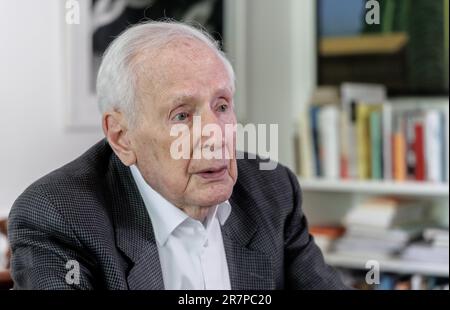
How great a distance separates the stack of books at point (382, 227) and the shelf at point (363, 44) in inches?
17.6

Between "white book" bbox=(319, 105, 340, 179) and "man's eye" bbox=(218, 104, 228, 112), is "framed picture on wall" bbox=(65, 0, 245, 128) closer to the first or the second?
"white book" bbox=(319, 105, 340, 179)

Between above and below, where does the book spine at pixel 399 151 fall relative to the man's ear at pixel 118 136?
below

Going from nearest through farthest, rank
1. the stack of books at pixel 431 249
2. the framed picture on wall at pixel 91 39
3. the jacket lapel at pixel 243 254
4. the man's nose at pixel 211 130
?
the man's nose at pixel 211 130 < the jacket lapel at pixel 243 254 < the framed picture on wall at pixel 91 39 < the stack of books at pixel 431 249

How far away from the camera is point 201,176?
67 centimetres

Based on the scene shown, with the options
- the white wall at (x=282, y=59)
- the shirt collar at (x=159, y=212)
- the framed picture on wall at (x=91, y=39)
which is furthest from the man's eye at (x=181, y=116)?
the white wall at (x=282, y=59)

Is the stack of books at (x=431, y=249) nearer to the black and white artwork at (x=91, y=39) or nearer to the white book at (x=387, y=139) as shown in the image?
the white book at (x=387, y=139)

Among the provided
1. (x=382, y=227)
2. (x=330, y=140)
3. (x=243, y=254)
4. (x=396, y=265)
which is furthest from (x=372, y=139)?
(x=243, y=254)

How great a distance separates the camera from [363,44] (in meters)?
1.99

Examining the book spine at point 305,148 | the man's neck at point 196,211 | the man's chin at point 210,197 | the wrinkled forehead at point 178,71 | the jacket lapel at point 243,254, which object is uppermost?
the wrinkled forehead at point 178,71

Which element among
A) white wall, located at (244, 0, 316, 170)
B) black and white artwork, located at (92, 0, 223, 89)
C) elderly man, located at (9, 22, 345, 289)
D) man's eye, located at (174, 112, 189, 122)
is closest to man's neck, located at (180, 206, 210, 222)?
elderly man, located at (9, 22, 345, 289)

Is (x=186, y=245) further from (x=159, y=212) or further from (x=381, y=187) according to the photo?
(x=381, y=187)

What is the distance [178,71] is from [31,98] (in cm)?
67

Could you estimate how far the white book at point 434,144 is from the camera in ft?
5.76

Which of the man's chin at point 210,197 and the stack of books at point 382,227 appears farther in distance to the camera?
the stack of books at point 382,227
